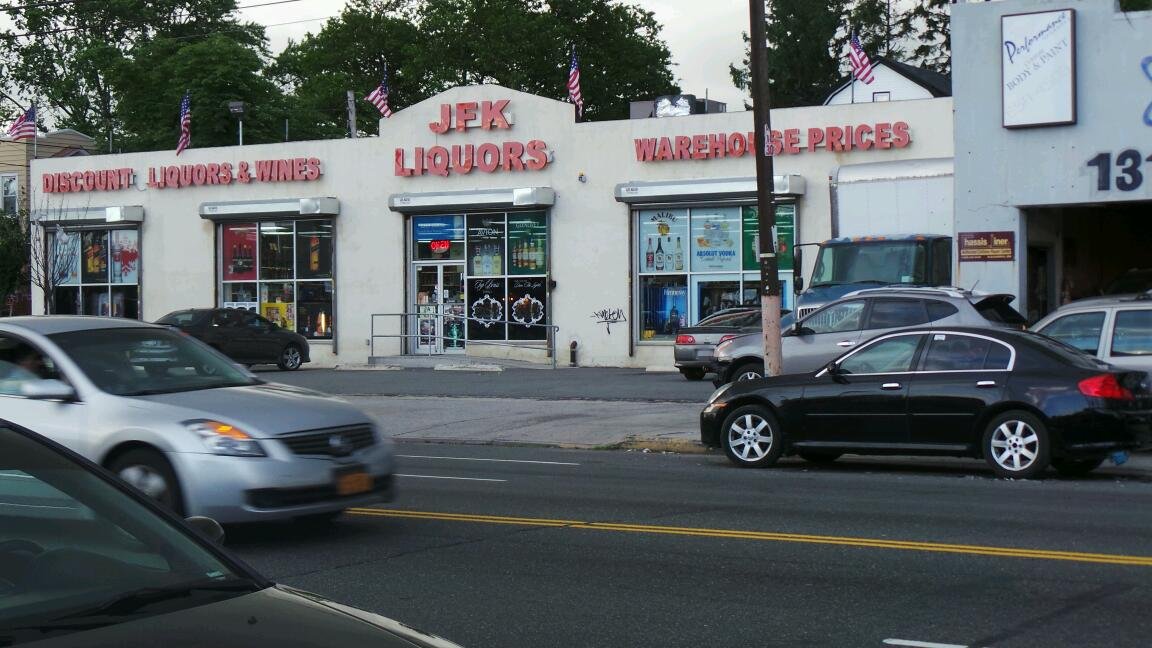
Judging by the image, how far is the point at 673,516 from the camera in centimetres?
1099

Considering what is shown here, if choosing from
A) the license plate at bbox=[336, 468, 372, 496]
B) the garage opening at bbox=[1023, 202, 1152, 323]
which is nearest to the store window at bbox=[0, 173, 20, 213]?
the garage opening at bbox=[1023, 202, 1152, 323]

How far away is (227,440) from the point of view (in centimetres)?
921

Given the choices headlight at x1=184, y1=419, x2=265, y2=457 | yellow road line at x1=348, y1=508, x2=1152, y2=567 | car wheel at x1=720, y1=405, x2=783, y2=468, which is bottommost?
yellow road line at x1=348, y1=508, x2=1152, y2=567

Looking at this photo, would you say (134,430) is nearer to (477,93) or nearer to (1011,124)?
(1011,124)

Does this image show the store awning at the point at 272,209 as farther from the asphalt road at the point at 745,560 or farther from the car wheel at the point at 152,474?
the car wheel at the point at 152,474

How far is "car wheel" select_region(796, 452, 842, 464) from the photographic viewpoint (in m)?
14.9

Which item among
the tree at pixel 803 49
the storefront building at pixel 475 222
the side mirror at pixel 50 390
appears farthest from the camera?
the tree at pixel 803 49

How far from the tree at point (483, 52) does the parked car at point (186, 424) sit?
164 feet

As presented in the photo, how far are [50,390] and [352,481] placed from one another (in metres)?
2.26

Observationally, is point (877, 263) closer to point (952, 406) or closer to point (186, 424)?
point (952, 406)

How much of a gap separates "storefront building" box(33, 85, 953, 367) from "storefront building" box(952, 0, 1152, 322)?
7484 millimetres

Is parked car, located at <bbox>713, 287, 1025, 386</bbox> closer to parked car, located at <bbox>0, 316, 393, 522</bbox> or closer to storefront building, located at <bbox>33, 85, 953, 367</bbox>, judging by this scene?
parked car, located at <bbox>0, 316, 393, 522</bbox>

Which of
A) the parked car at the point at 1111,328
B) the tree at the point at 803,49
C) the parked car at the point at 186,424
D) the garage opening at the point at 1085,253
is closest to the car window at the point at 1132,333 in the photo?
the parked car at the point at 1111,328

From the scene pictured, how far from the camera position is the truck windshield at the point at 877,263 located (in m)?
23.2
